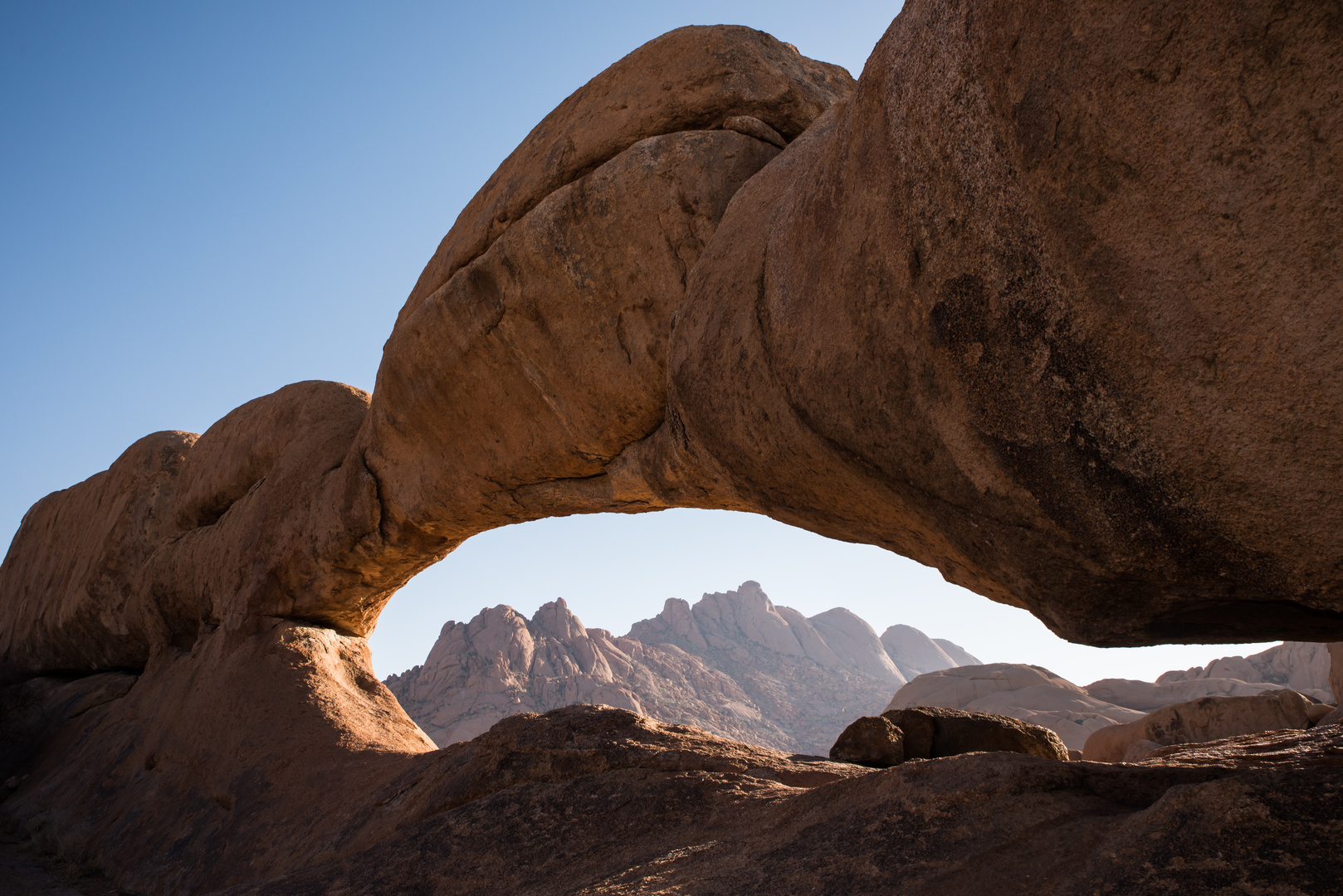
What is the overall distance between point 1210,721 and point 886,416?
8.90 meters

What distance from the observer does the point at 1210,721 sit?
9.27 m

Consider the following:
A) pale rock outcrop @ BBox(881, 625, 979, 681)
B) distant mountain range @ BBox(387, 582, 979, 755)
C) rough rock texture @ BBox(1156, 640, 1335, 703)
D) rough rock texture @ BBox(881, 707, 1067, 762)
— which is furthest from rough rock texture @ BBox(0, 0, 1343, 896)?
pale rock outcrop @ BBox(881, 625, 979, 681)

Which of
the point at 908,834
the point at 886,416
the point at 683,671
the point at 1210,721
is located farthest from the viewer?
the point at 683,671

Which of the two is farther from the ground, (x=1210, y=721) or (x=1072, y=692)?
(x=1210, y=721)

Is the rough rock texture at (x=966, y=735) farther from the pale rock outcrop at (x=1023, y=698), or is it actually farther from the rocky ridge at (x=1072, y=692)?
the rocky ridge at (x=1072, y=692)

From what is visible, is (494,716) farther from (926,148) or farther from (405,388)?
(926,148)

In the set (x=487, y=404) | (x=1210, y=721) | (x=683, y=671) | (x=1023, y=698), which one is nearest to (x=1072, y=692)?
(x=1023, y=698)

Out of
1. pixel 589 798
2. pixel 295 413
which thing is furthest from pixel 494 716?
pixel 589 798

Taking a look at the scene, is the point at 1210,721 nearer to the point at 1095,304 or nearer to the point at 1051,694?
the point at 1095,304

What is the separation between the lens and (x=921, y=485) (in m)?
3.08

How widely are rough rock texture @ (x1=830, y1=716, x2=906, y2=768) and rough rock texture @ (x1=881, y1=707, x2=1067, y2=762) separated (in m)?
0.09

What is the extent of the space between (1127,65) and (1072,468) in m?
1.12

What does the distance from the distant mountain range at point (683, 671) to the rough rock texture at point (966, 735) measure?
84.7ft

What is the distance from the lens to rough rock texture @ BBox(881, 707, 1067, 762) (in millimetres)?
4848
